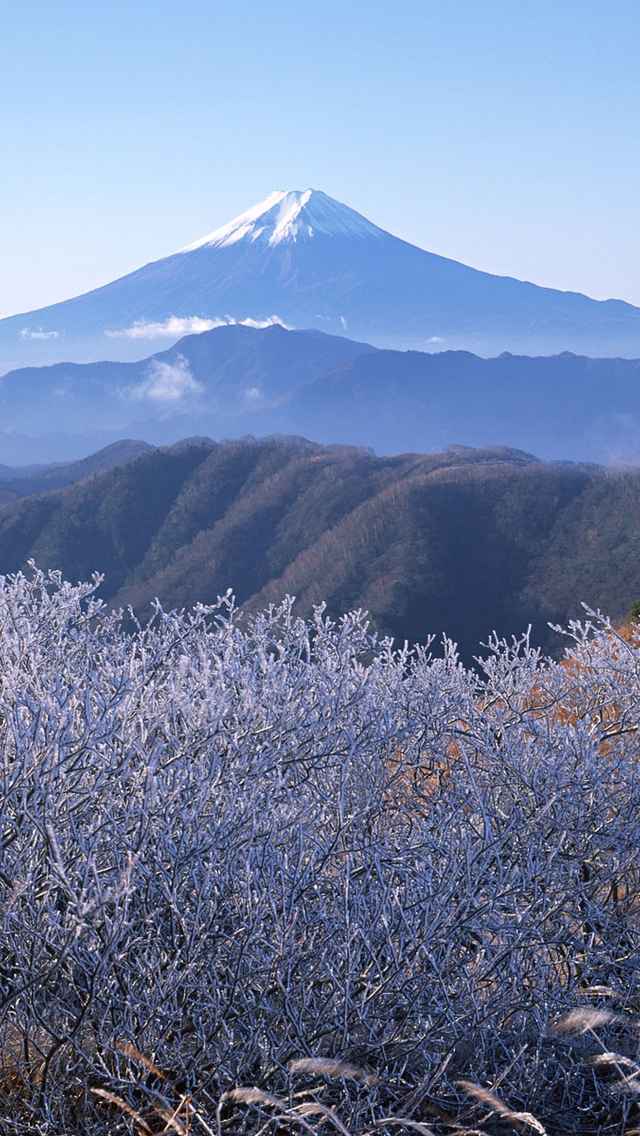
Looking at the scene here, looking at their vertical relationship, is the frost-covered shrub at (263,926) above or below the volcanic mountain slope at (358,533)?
above

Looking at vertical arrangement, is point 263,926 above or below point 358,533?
above

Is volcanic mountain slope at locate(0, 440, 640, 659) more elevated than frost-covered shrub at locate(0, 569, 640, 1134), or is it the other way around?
frost-covered shrub at locate(0, 569, 640, 1134)

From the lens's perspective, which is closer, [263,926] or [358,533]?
[263,926]

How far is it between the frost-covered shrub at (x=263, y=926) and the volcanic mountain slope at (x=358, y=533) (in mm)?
85909

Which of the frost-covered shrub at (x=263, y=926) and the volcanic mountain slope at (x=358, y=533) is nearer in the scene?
the frost-covered shrub at (x=263, y=926)

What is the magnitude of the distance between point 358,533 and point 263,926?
4868 inches

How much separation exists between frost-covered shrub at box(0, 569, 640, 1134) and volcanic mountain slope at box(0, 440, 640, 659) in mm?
85909

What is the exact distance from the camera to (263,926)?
190 inches

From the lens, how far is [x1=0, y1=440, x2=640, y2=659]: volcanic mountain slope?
113875 millimetres

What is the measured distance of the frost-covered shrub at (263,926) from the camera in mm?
4586

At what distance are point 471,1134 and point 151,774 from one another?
2036 mm

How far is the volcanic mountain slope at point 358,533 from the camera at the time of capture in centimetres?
11388

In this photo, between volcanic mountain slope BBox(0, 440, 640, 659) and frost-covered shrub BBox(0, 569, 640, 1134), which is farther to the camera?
volcanic mountain slope BBox(0, 440, 640, 659)

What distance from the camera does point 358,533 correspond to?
128 meters
